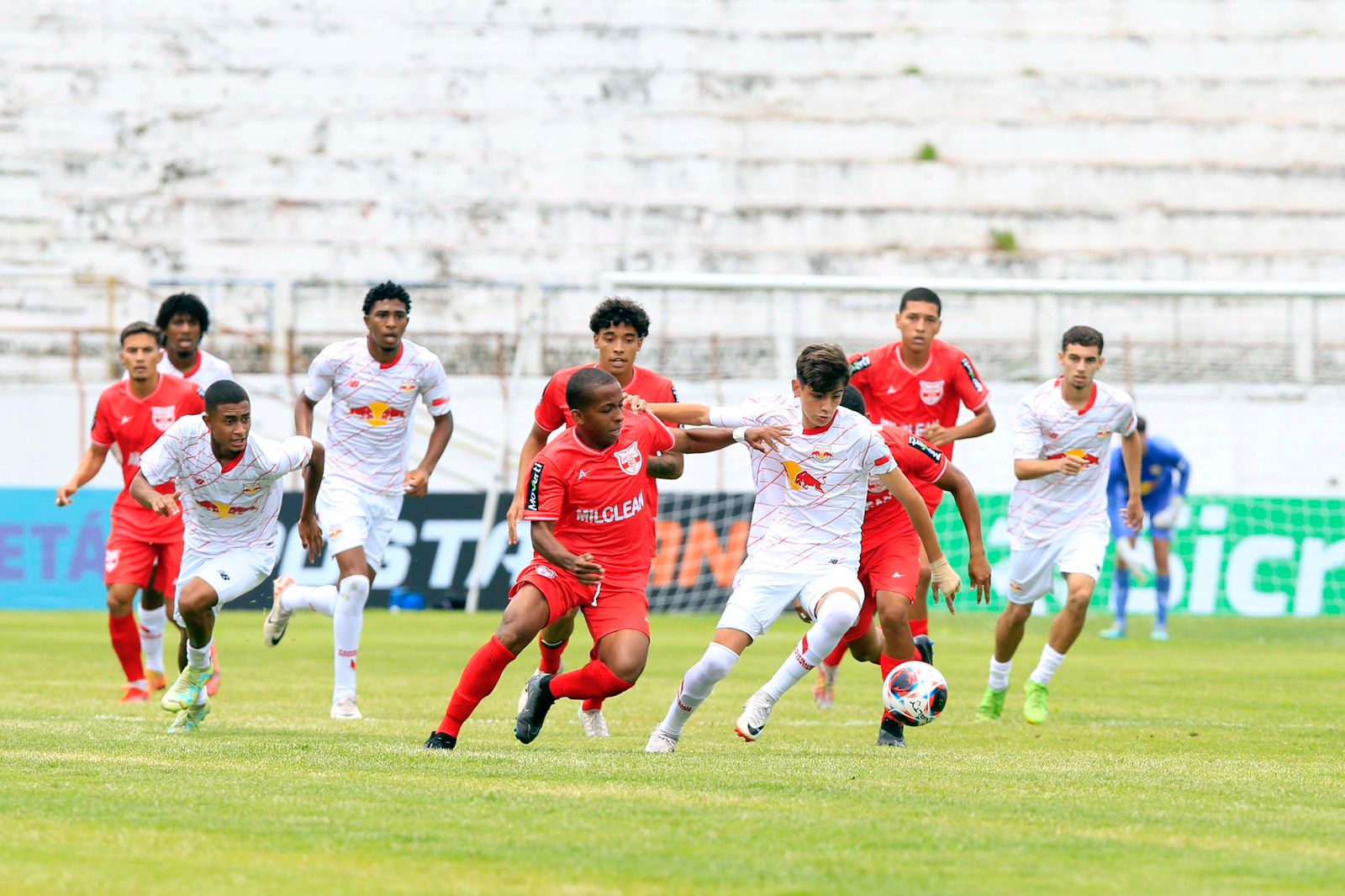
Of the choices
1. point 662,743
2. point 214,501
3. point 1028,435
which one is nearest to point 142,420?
point 214,501

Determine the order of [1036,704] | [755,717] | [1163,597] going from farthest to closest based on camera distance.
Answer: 1. [1163,597]
2. [1036,704]
3. [755,717]

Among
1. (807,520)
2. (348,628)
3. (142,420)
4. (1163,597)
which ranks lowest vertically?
(1163,597)

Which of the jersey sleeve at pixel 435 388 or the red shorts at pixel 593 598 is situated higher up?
the jersey sleeve at pixel 435 388

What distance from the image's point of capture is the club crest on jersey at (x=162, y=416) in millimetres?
11836

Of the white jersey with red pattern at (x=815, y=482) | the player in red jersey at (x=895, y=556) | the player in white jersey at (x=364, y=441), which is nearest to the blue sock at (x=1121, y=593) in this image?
the player in red jersey at (x=895, y=556)

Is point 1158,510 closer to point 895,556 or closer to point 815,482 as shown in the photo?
point 895,556

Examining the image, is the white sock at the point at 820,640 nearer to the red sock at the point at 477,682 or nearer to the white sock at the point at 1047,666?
the red sock at the point at 477,682

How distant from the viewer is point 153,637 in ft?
40.4

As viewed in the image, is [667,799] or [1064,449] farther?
[1064,449]

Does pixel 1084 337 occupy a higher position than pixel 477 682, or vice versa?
pixel 1084 337

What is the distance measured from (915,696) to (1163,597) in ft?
37.7

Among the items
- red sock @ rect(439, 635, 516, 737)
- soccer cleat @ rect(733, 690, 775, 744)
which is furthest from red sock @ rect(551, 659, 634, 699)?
soccer cleat @ rect(733, 690, 775, 744)

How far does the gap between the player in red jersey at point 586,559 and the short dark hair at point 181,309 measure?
4103mm

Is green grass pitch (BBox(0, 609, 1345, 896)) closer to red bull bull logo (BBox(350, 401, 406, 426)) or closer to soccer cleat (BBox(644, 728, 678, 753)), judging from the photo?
soccer cleat (BBox(644, 728, 678, 753))
